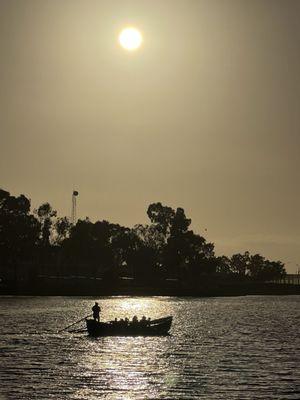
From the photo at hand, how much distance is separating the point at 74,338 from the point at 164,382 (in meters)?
32.0

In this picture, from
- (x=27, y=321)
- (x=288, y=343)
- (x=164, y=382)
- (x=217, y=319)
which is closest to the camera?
(x=164, y=382)

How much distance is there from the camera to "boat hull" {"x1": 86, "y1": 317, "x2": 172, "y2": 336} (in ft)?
257

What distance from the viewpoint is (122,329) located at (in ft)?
260

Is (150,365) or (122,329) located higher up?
(122,329)

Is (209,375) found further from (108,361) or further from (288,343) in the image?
(288,343)

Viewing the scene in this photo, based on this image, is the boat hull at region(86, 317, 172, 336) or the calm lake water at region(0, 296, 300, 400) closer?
the calm lake water at region(0, 296, 300, 400)

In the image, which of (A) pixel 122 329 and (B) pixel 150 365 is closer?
(B) pixel 150 365

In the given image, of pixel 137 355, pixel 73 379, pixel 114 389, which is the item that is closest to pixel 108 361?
pixel 137 355

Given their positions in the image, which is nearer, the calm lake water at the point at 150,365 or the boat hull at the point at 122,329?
the calm lake water at the point at 150,365

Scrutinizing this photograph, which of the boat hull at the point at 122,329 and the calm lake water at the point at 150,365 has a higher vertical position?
the boat hull at the point at 122,329

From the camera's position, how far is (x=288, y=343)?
77.6 meters

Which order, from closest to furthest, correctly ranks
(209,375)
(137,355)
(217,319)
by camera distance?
1. (209,375)
2. (137,355)
3. (217,319)

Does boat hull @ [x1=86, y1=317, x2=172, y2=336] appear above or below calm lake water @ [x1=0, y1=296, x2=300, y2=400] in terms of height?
above

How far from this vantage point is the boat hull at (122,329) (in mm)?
78438
